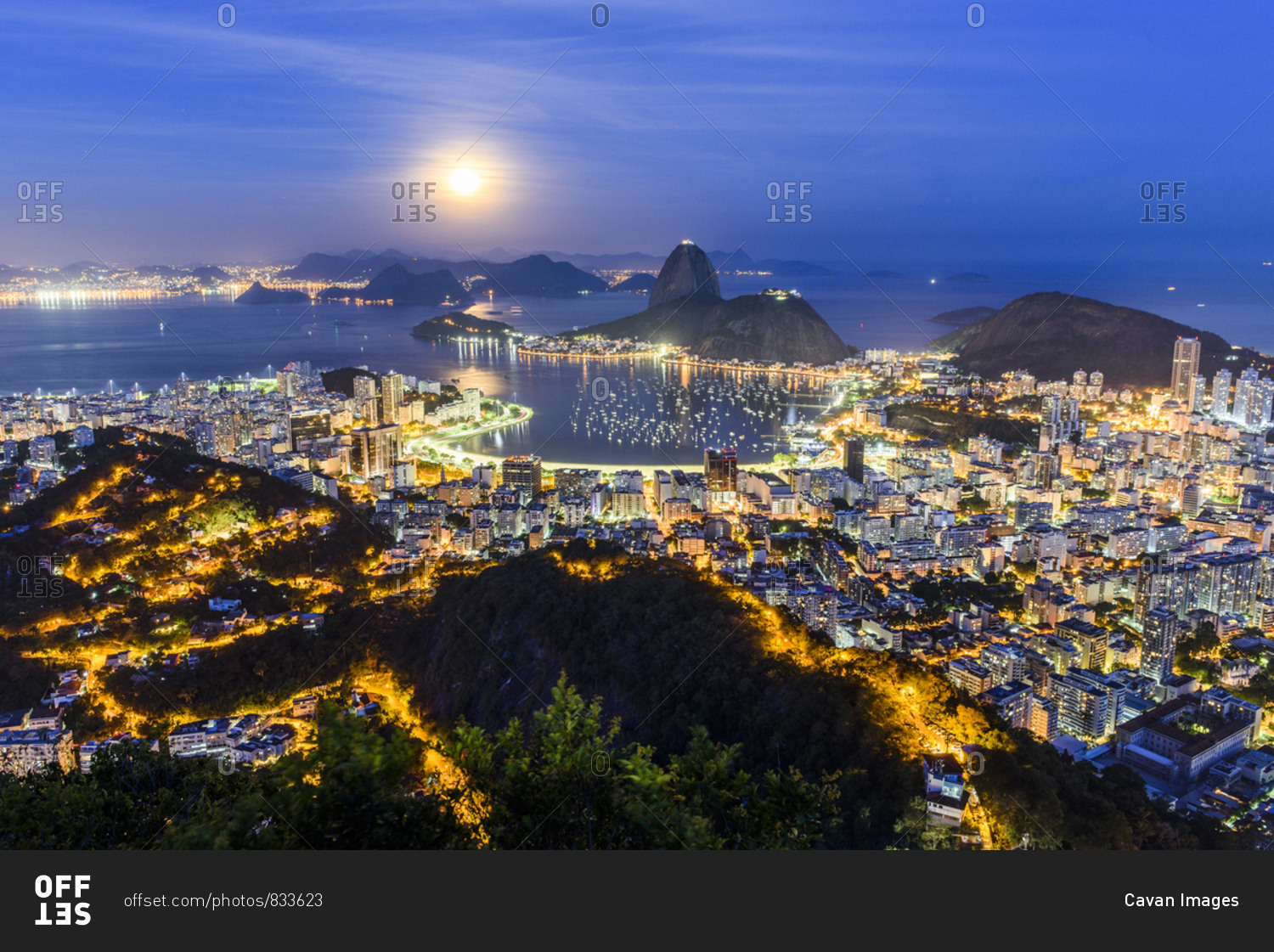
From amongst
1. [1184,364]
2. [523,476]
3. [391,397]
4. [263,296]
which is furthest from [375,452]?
[263,296]

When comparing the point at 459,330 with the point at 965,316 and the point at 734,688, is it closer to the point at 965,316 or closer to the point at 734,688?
the point at 965,316

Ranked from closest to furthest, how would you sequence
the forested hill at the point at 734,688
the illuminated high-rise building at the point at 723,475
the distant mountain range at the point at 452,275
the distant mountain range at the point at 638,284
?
the forested hill at the point at 734,688, the illuminated high-rise building at the point at 723,475, the distant mountain range at the point at 452,275, the distant mountain range at the point at 638,284

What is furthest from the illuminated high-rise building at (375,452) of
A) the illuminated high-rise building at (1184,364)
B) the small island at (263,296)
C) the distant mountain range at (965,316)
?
the distant mountain range at (965,316)

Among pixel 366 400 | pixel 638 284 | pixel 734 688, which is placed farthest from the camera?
pixel 638 284

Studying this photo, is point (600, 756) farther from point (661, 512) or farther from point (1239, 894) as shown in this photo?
point (661, 512)

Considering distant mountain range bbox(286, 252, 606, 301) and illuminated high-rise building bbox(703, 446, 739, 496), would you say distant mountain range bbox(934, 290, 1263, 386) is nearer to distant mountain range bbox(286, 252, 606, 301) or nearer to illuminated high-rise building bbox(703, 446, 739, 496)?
illuminated high-rise building bbox(703, 446, 739, 496)

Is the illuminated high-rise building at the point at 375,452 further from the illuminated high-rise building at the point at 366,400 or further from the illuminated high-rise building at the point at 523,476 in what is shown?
the illuminated high-rise building at the point at 366,400
